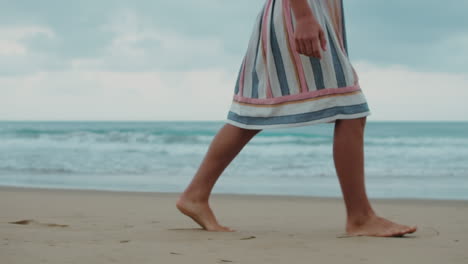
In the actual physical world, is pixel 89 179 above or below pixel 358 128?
below

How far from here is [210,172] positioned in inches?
97.3

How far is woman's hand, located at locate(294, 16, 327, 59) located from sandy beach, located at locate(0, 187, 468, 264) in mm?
684

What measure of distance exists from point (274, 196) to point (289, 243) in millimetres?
2660

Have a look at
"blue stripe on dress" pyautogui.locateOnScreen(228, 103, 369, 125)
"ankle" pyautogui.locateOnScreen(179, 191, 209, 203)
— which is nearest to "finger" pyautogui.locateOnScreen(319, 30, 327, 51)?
"blue stripe on dress" pyautogui.locateOnScreen(228, 103, 369, 125)

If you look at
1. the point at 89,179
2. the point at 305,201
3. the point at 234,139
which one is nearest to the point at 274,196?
the point at 305,201

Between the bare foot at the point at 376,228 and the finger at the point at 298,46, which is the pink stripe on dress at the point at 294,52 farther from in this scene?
the bare foot at the point at 376,228

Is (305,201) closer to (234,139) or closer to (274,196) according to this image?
(274,196)

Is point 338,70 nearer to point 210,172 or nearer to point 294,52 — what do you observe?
point 294,52

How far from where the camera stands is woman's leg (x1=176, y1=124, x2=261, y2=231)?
2408mm

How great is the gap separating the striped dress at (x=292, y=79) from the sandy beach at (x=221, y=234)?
46cm

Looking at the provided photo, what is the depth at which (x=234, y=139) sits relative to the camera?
240 cm

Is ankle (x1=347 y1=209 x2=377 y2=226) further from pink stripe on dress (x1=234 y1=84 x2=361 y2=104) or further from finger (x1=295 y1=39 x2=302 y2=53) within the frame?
finger (x1=295 y1=39 x2=302 y2=53)

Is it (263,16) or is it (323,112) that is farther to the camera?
(263,16)

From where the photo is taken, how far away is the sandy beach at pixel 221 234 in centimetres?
180
